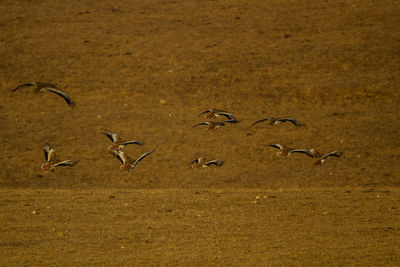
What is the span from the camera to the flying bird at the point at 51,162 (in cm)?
1011

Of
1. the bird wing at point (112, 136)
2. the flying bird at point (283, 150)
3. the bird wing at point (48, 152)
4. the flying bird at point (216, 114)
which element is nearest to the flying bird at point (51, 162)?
the bird wing at point (48, 152)

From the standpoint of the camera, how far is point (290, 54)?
47.4 ft

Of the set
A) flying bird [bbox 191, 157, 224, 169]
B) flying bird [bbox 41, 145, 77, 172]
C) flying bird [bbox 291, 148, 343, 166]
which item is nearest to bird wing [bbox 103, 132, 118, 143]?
flying bird [bbox 41, 145, 77, 172]

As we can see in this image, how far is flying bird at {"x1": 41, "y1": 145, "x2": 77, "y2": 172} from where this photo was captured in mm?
10109

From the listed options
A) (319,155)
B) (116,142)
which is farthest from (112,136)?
(319,155)

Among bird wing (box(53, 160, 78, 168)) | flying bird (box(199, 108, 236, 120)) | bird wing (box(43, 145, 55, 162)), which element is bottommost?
bird wing (box(53, 160, 78, 168))

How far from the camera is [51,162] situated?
10281 millimetres

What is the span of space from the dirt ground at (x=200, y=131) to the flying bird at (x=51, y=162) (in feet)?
0.43

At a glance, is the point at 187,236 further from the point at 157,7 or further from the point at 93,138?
the point at 157,7

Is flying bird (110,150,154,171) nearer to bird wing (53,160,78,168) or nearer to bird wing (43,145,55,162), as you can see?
bird wing (53,160,78,168)

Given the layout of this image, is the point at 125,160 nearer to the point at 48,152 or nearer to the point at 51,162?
the point at 51,162

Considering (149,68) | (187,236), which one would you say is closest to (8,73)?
Answer: (149,68)

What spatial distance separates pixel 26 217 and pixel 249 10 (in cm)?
1154

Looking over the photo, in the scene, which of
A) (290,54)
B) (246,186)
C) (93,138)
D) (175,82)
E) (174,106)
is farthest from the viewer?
(290,54)
